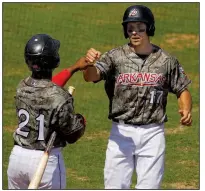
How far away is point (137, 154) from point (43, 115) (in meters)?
1.38

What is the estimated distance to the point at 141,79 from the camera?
7.14 metres

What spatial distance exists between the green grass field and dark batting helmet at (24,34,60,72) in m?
3.66

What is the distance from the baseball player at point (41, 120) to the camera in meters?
6.23

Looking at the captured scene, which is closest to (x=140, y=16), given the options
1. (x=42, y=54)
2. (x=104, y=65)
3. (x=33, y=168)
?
(x=104, y=65)

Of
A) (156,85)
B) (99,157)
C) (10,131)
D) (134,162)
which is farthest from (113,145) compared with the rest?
(10,131)

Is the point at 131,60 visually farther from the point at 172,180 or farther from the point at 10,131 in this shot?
the point at 10,131

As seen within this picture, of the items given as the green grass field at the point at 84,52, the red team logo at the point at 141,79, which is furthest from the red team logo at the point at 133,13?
the green grass field at the point at 84,52

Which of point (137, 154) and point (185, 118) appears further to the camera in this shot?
point (137, 154)

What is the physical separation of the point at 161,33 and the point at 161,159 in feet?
60.2

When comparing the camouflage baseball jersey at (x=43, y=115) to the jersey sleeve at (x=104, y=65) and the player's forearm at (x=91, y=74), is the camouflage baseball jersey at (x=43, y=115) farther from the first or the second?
the jersey sleeve at (x=104, y=65)

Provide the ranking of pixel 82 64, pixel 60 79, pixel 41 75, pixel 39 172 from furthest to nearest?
pixel 82 64, pixel 60 79, pixel 41 75, pixel 39 172

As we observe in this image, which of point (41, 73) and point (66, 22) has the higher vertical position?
point (66, 22)

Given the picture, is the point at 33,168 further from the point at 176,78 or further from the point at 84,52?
the point at 84,52

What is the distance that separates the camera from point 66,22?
84.8 ft
